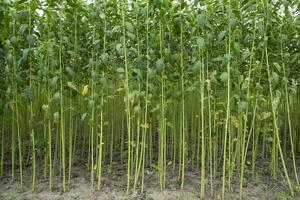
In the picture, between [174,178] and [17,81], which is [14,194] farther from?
[174,178]

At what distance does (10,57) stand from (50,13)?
22.0 inches

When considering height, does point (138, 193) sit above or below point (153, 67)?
below

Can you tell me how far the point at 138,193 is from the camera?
11.5 ft

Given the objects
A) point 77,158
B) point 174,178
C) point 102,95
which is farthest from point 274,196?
point 77,158

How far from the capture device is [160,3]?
324cm

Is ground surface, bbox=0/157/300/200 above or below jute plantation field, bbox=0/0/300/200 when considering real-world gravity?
below

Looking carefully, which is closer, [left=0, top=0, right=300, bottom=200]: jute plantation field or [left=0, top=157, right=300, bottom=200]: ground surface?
[left=0, top=0, right=300, bottom=200]: jute plantation field

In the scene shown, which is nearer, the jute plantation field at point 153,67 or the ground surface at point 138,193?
the jute plantation field at point 153,67

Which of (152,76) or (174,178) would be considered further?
(174,178)

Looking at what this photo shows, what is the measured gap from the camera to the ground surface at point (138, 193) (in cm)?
346

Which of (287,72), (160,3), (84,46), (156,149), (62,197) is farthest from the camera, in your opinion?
(156,149)

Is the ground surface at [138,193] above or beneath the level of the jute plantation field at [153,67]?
beneath

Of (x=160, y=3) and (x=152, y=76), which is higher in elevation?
(x=160, y=3)

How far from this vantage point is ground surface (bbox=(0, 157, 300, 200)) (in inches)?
136
